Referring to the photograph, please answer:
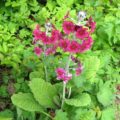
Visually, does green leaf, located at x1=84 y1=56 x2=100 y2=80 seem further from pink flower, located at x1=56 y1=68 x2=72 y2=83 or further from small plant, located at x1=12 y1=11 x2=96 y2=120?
pink flower, located at x1=56 y1=68 x2=72 y2=83

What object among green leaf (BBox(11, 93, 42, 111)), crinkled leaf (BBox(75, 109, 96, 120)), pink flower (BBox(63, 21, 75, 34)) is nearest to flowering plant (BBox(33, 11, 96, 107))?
pink flower (BBox(63, 21, 75, 34))

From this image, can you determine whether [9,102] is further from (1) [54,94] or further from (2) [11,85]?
(1) [54,94]

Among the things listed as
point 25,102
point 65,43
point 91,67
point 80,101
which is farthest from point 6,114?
point 65,43

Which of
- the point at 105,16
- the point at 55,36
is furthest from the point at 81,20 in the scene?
the point at 105,16

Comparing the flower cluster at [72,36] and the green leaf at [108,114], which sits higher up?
the flower cluster at [72,36]

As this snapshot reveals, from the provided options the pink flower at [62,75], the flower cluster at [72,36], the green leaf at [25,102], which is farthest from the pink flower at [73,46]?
the green leaf at [25,102]

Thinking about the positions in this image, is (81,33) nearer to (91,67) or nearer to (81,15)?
(81,15)

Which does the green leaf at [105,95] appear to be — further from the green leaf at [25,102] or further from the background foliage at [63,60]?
the green leaf at [25,102]
